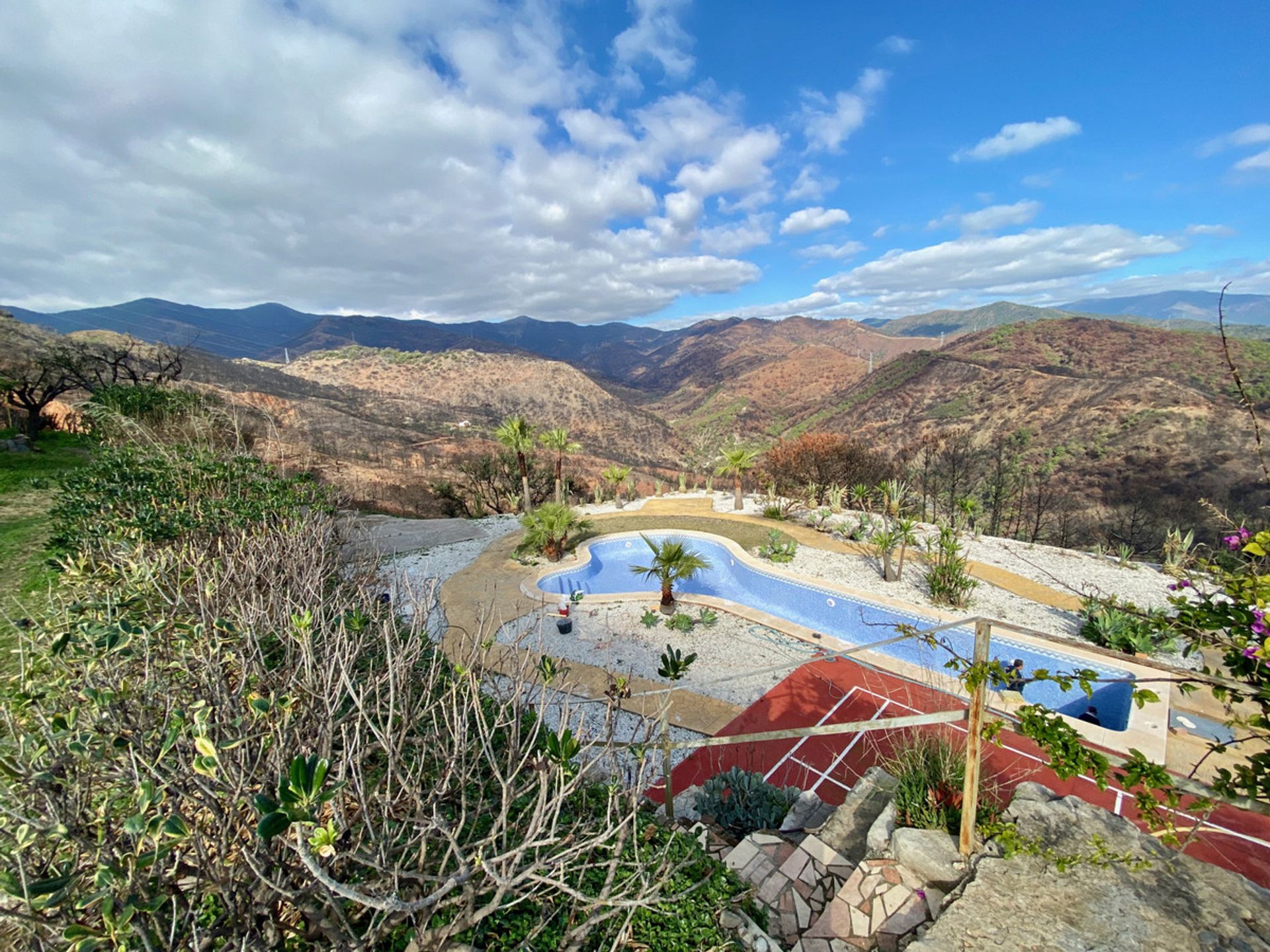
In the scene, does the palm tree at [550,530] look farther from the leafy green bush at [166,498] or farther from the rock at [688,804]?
the rock at [688,804]

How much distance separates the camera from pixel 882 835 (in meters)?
2.83

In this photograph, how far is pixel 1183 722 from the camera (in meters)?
5.16

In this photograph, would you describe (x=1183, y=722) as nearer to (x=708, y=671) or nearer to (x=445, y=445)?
(x=708, y=671)

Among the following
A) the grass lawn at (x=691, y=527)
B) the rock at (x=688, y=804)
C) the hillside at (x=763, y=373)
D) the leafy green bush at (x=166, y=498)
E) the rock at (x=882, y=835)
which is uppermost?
the hillside at (x=763, y=373)

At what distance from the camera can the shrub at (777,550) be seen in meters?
10.7

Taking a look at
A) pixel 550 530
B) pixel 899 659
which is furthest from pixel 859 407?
pixel 899 659

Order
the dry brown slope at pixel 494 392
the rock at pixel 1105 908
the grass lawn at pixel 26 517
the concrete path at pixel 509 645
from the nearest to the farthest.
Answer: the rock at pixel 1105 908 → the concrete path at pixel 509 645 → the grass lawn at pixel 26 517 → the dry brown slope at pixel 494 392

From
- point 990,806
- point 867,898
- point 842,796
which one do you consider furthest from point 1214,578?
point 842,796

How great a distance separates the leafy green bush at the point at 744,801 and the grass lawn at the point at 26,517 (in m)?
4.37

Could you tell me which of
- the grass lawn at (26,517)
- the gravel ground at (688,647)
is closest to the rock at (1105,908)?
the gravel ground at (688,647)

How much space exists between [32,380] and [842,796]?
23341 millimetres

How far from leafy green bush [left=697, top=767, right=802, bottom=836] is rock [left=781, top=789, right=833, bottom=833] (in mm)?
56

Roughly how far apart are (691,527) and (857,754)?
9.03 m

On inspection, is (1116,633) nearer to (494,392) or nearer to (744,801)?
(744,801)
